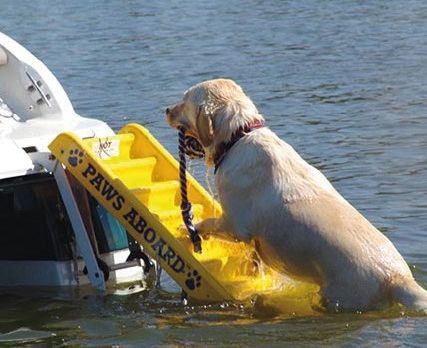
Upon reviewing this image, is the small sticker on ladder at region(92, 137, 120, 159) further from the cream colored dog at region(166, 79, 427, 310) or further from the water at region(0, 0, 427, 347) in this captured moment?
the water at region(0, 0, 427, 347)

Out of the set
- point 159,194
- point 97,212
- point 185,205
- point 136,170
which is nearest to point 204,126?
point 185,205

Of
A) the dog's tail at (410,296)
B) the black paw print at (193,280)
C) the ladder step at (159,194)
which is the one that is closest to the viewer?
the dog's tail at (410,296)

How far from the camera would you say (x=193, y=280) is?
7922 millimetres

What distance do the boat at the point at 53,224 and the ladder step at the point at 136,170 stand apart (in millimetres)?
289

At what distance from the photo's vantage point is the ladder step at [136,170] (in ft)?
28.2

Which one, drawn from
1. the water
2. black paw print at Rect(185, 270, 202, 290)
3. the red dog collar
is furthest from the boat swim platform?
the red dog collar

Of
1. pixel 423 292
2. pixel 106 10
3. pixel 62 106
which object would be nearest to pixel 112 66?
pixel 106 10

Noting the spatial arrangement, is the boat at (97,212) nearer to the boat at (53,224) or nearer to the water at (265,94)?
the boat at (53,224)

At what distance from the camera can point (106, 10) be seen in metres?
26.1

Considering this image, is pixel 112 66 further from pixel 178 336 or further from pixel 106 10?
pixel 178 336

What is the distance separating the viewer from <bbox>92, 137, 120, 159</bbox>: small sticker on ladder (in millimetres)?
8609

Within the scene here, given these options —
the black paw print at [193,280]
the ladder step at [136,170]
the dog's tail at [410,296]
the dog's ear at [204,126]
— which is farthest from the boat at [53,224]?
the dog's tail at [410,296]

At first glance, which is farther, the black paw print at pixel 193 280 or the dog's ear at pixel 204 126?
the black paw print at pixel 193 280

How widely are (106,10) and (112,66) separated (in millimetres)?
7254
